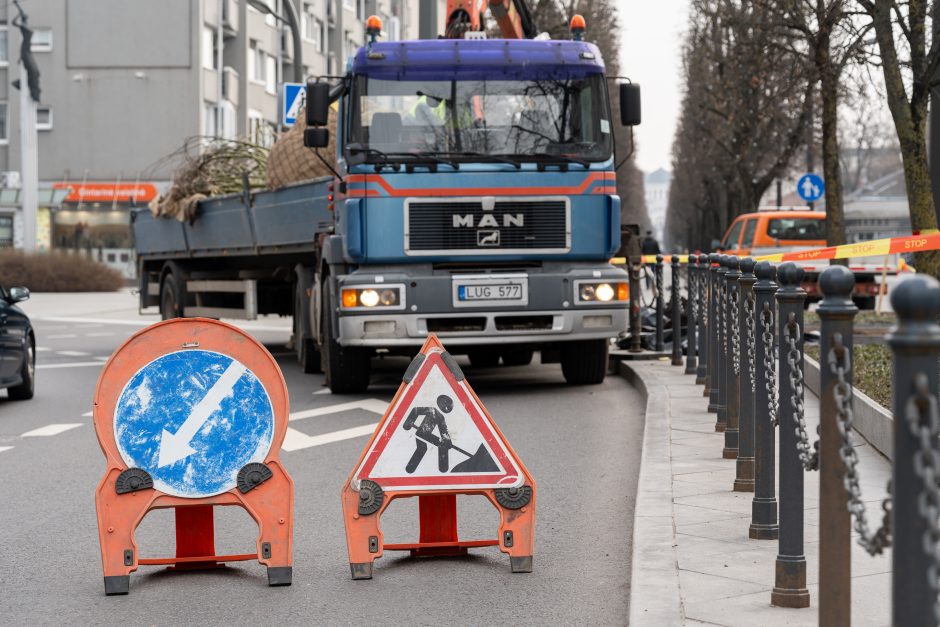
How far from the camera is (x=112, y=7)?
2151 inches

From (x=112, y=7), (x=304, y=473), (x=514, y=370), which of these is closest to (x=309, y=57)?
(x=112, y=7)

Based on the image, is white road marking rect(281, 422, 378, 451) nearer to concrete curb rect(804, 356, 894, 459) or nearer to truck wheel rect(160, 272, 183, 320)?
concrete curb rect(804, 356, 894, 459)

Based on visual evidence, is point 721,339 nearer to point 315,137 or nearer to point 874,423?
point 874,423

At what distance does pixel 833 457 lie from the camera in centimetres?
429

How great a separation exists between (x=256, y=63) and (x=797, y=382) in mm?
57521

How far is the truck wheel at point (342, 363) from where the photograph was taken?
14.4 metres

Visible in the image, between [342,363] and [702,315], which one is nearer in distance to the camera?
[702,315]

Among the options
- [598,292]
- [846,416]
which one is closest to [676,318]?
[598,292]

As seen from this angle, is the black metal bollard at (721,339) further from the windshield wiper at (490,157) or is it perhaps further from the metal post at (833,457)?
the metal post at (833,457)

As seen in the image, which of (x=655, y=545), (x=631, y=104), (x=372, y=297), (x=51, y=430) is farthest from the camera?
(x=631, y=104)

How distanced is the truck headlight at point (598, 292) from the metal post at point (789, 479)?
8637mm

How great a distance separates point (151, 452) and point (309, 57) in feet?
208

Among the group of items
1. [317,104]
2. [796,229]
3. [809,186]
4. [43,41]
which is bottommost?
[796,229]

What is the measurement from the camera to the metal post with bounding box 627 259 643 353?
673 inches
